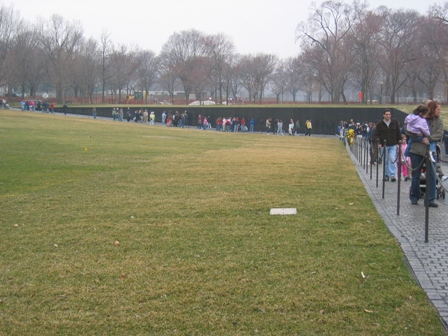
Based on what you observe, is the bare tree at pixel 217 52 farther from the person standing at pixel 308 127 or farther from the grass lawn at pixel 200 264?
the grass lawn at pixel 200 264

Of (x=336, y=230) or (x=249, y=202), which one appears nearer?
(x=336, y=230)

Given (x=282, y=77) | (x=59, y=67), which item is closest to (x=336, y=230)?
(x=59, y=67)

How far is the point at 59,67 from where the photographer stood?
289 feet

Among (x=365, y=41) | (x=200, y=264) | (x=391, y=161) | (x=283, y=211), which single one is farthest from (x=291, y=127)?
(x=200, y=264)

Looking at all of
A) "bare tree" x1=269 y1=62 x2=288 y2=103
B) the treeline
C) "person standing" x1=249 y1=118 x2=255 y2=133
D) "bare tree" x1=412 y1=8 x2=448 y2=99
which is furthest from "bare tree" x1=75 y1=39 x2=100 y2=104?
"bare tree" x1=412 y1=8 x2=448 y2=99

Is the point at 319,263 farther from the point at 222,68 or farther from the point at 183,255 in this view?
the point at 222,68

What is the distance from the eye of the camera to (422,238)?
26.2ft

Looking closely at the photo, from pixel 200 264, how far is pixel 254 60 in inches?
4000

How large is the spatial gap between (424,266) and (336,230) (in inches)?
74.3

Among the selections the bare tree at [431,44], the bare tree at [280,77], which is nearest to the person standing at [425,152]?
the bare tree at [431,44]

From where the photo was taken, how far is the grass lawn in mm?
4965

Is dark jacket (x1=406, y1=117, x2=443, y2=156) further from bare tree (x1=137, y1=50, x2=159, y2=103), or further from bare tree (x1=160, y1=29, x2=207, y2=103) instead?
bare tree (x1=137, y1=50, x2=159, y2=103)

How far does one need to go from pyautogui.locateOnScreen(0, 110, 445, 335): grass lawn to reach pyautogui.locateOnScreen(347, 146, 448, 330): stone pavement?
143 millimetres

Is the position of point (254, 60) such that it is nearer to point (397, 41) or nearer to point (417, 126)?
point (397, 41)
